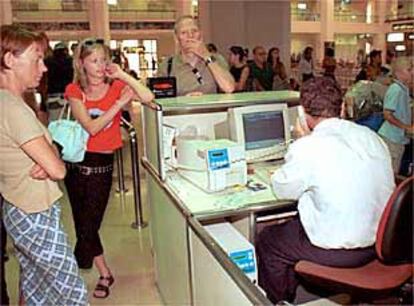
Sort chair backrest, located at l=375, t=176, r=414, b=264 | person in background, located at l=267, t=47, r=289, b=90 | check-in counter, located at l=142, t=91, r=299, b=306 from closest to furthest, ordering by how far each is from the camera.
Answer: check-in counter, located at l=142, t=91, r=299, b=306, chair backrest, located at l=375, t=176, r=414, b=264, person in background, located at l=267, t=47, r=289, b=90

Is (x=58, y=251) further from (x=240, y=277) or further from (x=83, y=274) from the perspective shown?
(x=83, y=274)

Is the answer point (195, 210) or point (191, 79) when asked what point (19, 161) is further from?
point (191, 79)

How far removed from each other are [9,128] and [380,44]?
1631cm

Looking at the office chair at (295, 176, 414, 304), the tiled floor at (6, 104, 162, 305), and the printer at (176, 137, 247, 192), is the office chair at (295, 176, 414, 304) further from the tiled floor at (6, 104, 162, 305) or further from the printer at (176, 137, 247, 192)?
the tiled floor at (6, 104, 162, 305)

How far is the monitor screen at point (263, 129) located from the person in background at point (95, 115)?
524mm

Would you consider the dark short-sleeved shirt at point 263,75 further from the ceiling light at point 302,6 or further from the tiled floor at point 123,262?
the ceiling light at point 302,6

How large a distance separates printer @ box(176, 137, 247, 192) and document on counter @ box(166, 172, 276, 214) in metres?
0.03

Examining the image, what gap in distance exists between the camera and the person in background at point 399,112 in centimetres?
381

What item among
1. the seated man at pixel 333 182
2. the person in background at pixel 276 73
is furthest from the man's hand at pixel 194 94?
the person in background at pixel 276 73

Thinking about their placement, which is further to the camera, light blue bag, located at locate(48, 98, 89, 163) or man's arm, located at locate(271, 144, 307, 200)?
light blue bag, located at locate(48, 98, 89, 163)

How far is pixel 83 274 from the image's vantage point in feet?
10.3

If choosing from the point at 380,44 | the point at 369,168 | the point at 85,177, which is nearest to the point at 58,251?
the point at 85,177

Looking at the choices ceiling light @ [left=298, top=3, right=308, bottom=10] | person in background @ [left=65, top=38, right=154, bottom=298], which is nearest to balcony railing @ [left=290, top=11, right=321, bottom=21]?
ceiling light @ [left=298, top=3, right=308, bottom=10]

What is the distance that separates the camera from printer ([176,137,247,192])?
7.56ft
